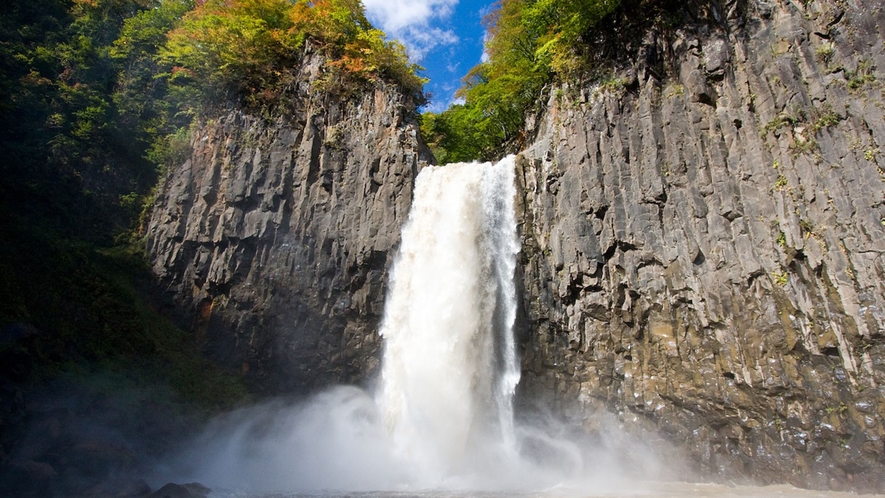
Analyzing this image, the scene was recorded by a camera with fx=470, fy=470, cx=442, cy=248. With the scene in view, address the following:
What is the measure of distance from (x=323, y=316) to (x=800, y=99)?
17743mm

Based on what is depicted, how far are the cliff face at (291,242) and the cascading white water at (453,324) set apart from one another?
3.90 feet

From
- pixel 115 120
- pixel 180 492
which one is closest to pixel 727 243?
pixel 180 492

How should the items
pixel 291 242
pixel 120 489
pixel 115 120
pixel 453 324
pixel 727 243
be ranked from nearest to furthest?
pixel 120 489
pixel 727 243
pixel 453 324
pixel 291 242
pixel 115 120

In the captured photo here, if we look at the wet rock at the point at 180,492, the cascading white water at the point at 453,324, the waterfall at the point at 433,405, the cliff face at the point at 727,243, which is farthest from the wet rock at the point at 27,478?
the cliff face at the point at 727,243

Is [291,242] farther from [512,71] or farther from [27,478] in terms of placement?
[512,71]

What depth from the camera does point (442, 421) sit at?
631 inches

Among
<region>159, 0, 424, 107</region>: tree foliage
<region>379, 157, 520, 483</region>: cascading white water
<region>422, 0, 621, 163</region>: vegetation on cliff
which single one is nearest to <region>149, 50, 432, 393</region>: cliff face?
<region>379, 157, 520, 483</region>: cascading white water

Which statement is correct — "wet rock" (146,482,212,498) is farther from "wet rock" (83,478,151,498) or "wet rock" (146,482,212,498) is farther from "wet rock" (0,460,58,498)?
"wet rock" (0,460,58,498)

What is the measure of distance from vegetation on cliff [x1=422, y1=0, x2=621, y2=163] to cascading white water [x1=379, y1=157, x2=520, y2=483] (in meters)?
5.39

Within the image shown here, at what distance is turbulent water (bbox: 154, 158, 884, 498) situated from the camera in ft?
45.6

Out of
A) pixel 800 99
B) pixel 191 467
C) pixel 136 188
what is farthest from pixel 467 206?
pixel 136 188

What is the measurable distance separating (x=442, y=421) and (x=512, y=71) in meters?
16.7

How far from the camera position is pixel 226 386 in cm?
1844

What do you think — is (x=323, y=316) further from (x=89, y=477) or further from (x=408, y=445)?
(x=89, y=477)
